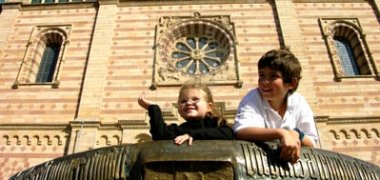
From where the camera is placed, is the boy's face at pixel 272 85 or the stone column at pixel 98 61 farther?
the stone column at pixel 98 61

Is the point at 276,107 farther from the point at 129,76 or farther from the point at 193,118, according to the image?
the point at 129,76

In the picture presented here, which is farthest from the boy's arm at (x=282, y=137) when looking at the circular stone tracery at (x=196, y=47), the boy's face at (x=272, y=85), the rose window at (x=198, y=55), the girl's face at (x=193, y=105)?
the rose window at (x=198, y=55)

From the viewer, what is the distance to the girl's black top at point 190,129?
2.15 m

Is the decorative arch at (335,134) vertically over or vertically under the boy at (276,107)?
over

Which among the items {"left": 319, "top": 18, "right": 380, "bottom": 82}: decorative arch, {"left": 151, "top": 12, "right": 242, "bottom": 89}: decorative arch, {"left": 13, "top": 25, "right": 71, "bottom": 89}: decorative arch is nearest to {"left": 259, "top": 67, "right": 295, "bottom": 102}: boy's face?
{"left": 151, "top": 12, "right": 242, "bottom": 89}: decorative arch

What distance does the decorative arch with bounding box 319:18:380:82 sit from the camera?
1213 centimetres

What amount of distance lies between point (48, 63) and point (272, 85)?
12.9 m

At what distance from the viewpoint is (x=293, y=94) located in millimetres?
2396

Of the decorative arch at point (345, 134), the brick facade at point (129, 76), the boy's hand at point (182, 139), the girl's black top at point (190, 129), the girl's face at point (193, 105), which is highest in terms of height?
the brick facade at point (129, 76)

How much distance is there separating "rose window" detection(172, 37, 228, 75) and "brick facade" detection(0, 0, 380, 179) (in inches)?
35.5

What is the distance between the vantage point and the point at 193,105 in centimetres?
253

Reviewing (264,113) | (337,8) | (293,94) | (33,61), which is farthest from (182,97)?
(337,8)

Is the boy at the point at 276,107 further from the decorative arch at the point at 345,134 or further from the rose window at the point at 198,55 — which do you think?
the rose window at the point at 198,55

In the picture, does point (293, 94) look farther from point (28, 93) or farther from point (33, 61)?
point (33, 61)
